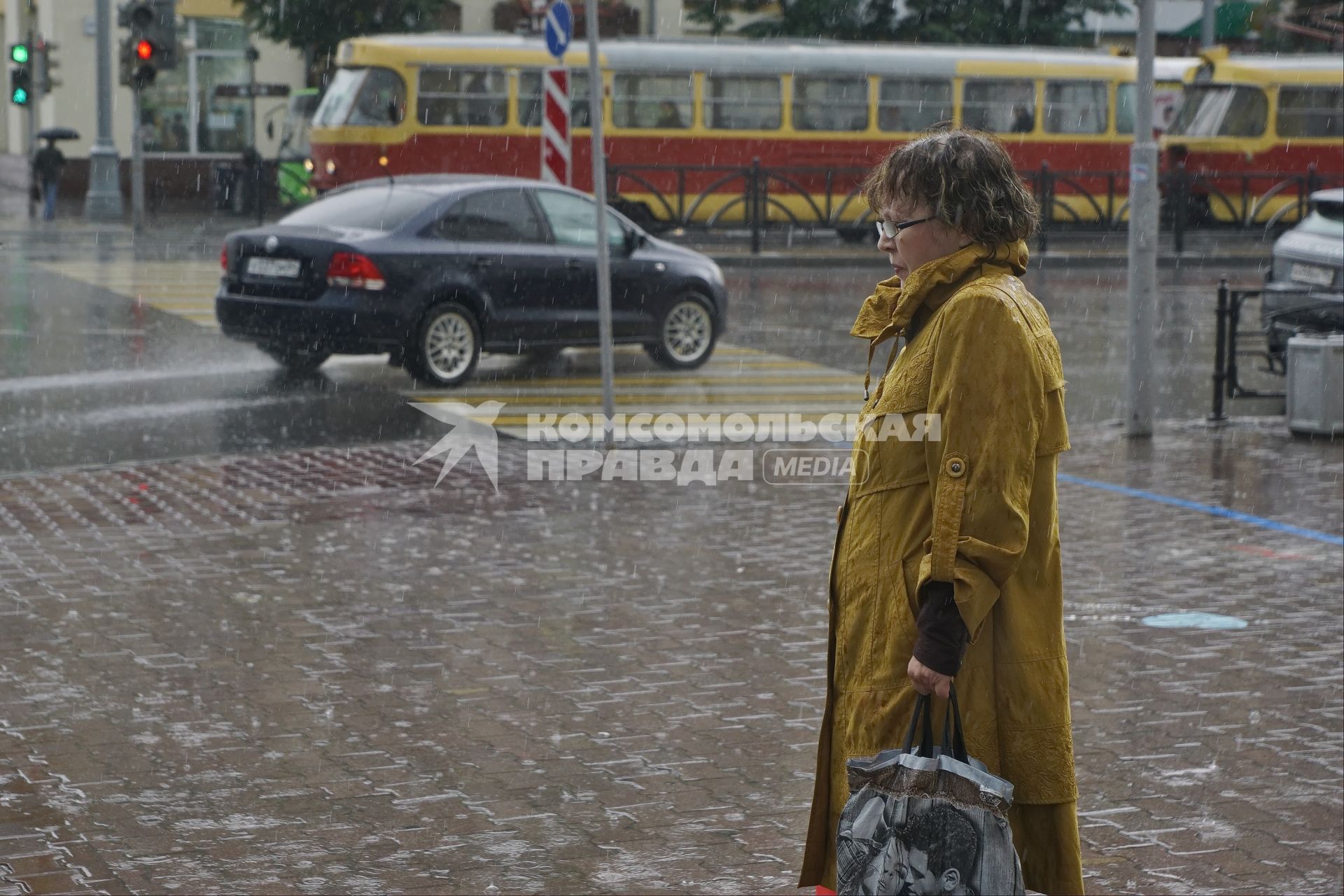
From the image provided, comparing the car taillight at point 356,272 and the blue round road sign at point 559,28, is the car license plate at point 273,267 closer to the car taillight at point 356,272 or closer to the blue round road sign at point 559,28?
the car taillight at point 356,272

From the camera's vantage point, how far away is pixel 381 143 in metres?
29.7

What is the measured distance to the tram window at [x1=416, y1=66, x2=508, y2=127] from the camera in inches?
1169

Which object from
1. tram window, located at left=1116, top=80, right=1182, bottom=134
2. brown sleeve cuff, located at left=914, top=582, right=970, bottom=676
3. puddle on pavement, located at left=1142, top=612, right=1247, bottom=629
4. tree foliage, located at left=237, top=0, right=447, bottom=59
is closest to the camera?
brown sleeve cuff, located at left=914, top=582, right=970, bottom=676

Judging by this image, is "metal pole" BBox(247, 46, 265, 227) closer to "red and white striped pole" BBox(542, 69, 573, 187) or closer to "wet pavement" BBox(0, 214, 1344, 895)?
"red and white striped pole" BBox(542, 69, 573, 187)

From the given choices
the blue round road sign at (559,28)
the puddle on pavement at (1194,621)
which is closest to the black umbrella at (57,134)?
the blue round road sign at (559,28)

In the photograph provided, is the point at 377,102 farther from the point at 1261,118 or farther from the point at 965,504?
the point at 965,504

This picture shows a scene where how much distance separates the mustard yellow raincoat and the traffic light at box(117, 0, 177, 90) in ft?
95.2

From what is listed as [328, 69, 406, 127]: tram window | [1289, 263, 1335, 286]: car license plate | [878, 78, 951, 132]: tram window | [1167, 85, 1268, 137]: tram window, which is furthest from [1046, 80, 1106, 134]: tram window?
[1289, 263, 1335, 286]: car license plate

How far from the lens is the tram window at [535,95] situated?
97.9ft

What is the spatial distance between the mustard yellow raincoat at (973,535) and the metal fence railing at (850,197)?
24548 millimetres

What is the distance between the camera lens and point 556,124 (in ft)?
43.5

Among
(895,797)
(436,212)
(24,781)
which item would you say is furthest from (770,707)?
(436,212)

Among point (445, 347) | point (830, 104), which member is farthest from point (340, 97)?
point (445, 347)

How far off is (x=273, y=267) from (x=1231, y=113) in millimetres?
24366
